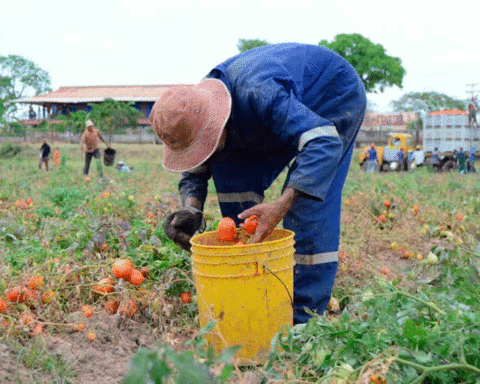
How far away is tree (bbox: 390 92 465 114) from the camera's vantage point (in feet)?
162

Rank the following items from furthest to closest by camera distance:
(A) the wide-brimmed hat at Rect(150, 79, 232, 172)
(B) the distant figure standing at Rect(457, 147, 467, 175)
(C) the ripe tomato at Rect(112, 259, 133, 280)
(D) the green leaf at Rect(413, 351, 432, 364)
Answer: (B) the distant figure standing at Rect(457, 147, 467, 175), (C) the ripe tomato at Rect(112, 259, 133, 280), (A) the wide-brimmed hat at Rect(150, 79, 232, 172), (D) the green leaf at Rect(413, 351, 432, 364)

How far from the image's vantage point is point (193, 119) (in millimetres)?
2684

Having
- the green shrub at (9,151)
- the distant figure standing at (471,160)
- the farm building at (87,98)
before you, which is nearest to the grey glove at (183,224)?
the distant figure standing at (471,160)

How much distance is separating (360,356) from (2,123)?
37223 millimetres

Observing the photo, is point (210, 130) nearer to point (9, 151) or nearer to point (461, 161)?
point (461, 161)

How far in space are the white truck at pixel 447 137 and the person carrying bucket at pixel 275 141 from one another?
17.9 meters

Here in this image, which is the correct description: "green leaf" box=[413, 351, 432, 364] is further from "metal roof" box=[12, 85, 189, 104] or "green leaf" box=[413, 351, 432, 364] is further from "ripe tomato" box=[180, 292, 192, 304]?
"metal roof" box=[12, 85, 189, 104]

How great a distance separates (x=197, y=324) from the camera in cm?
310

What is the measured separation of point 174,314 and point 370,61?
109 ft

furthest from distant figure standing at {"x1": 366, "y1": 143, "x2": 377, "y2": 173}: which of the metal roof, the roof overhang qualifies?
the roof overhang

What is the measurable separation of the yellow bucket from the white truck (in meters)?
18.6

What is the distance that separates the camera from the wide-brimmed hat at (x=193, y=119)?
2.66 meters

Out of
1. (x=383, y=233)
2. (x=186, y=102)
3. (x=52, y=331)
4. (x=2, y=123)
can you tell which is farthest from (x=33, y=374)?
(x=2, y=123)

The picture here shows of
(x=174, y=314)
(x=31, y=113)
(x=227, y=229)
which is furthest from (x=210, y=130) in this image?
(x=31, y=113)
